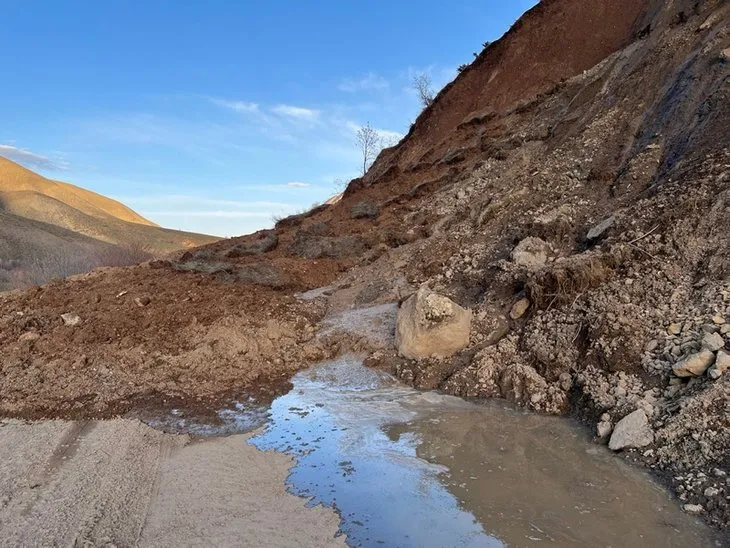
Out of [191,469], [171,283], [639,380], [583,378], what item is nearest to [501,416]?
[583,378]

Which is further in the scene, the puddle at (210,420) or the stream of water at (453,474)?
the puddle at (210,420)

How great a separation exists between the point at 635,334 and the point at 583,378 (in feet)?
2.77

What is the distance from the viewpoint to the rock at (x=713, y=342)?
5590 millimetres

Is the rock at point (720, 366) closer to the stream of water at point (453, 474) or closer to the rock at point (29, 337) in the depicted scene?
the stream of water at point (453, 474)

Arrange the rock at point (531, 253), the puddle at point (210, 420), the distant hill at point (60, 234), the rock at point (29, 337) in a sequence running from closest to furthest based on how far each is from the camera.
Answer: the puddle at point (210, 420)
the rock at point (29, 337)
the rock at point (531, 253)
the distant hill at point (60, 234)

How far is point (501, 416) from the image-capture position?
6.50 m

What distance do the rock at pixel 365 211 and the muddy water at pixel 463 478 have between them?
29.1 feet

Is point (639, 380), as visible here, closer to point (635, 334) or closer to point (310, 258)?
point (635, 334)

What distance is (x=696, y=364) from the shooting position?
5531 mm


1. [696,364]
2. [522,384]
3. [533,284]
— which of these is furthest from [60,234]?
[696,364]

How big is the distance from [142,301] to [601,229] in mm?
8377

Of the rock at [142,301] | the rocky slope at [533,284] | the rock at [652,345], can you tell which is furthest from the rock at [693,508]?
the rock at [142,301]

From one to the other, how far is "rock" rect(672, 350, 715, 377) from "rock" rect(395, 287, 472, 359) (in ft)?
10.3

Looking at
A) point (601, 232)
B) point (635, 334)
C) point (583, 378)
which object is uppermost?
point (601, 232)
